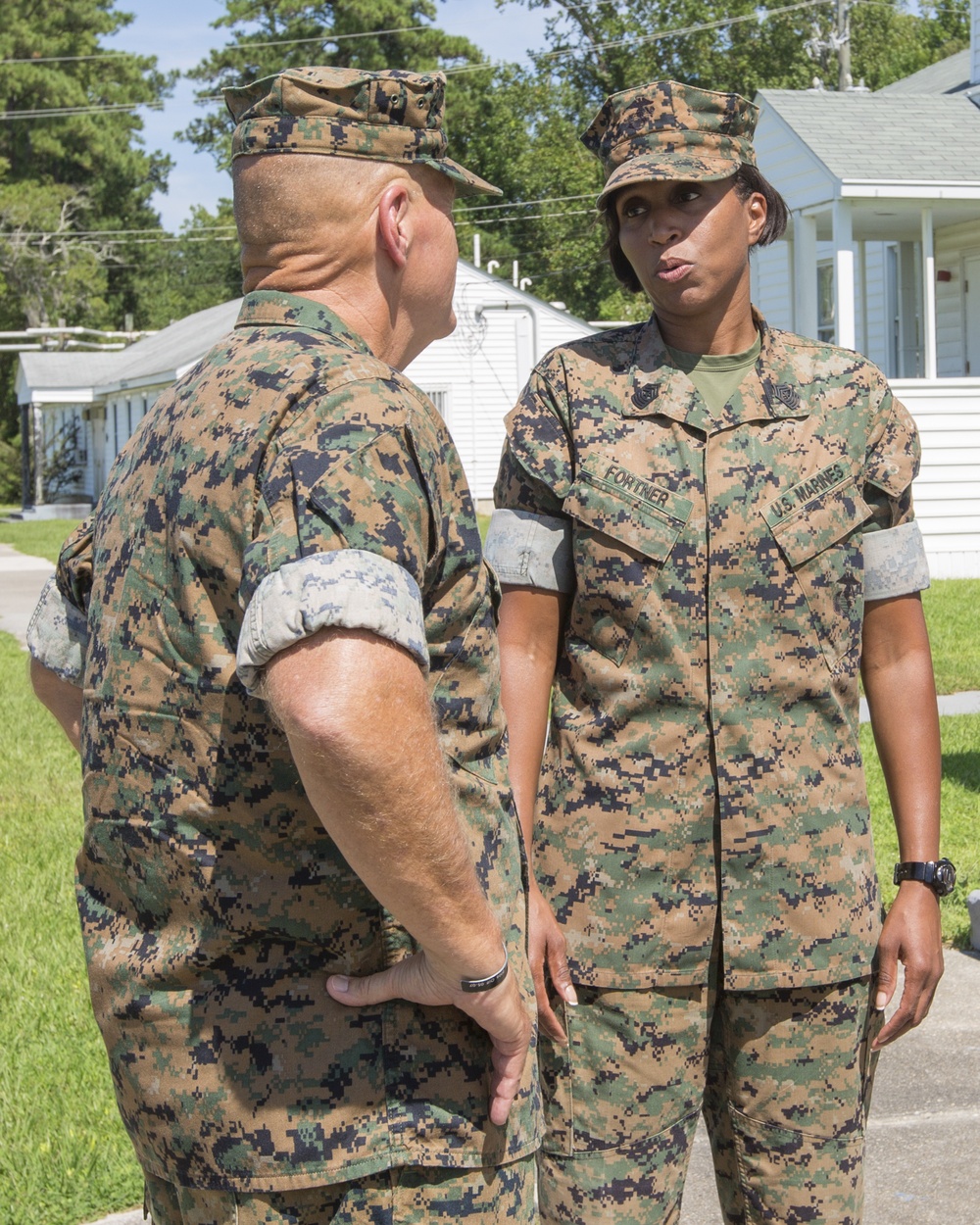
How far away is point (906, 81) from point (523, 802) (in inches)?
923

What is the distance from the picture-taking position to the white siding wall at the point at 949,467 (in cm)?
1499

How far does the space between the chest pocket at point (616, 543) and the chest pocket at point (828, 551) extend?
0.57ft

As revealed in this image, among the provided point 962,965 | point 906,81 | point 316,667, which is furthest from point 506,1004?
point 906,81

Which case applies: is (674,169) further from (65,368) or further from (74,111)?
(74,111)

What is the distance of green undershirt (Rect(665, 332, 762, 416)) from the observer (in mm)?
2631

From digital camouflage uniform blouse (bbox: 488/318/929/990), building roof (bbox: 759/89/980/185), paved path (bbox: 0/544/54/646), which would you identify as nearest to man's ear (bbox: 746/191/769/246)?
digital camouflage uniform blouse (bbox: 488/318/929/990)

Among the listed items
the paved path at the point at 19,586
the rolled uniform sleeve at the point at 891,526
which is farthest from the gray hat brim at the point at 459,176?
the paved path at the point at 19,586

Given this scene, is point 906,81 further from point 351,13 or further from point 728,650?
point 351,13

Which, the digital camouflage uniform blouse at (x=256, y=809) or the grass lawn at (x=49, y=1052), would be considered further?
the grass lawn at (x=49, y=1052)

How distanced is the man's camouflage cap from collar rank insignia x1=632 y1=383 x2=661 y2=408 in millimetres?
354

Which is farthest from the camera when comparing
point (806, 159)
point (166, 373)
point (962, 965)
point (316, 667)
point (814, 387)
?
point (166, 373)

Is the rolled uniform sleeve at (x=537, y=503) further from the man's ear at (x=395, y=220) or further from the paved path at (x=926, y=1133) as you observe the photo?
the paved path at (x=926, y=1133)

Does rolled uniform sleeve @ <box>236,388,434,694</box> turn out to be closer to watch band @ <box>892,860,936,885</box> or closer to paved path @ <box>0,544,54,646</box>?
watch band @ <box>892,860,936,885</box>

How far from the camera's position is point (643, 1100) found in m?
2.46
